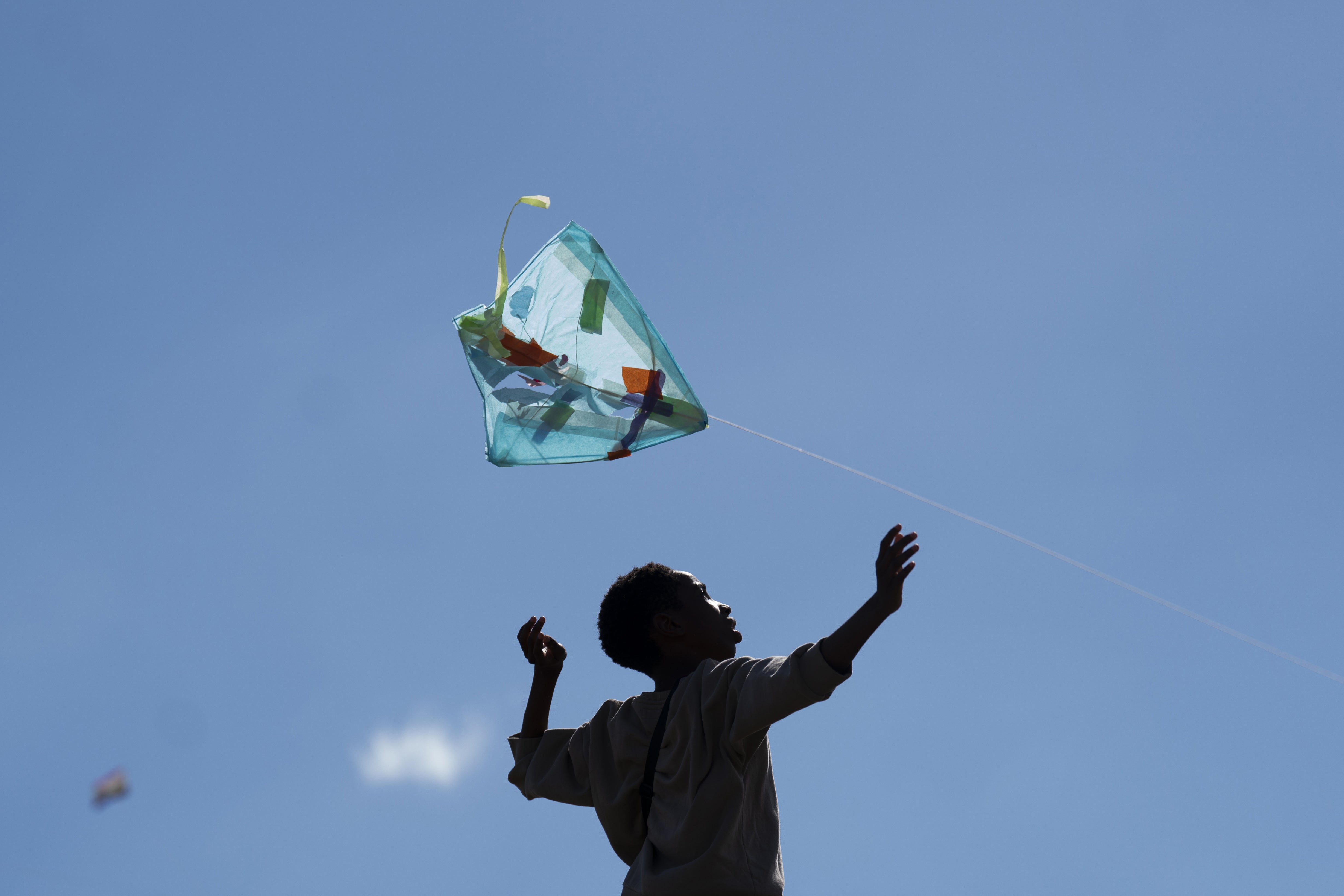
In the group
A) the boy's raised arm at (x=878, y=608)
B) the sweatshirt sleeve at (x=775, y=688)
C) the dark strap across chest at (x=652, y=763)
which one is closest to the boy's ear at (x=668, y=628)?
the dark strap across chest at (x=652, y=763)

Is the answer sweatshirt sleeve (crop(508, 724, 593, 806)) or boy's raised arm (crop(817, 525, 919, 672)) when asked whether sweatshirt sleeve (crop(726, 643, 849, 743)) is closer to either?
boy's raised arm (crop(817, 525, 919, 672))

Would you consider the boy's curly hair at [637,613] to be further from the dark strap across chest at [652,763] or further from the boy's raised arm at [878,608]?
the boy's raised arm at [878,608]

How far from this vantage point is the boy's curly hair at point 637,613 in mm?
4492

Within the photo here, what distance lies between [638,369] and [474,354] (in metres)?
0.80

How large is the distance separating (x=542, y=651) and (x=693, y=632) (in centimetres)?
71

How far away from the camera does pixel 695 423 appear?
5012 millimetres

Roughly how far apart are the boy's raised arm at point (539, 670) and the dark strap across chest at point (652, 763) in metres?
0.75

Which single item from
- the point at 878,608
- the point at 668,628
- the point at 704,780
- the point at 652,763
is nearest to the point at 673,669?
the point at 668,628

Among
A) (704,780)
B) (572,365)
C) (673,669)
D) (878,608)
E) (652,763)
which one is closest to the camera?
(878,608)

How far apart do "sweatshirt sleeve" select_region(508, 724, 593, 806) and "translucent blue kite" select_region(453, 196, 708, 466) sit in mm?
1220

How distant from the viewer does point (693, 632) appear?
175 inches

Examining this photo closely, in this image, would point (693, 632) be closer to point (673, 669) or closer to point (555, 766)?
point (673, 669)

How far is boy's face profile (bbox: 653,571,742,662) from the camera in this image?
14.6 feet

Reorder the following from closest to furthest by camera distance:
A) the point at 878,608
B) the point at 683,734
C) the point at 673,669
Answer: the point at 878,608, the point at 683,734, the point at 673,669
